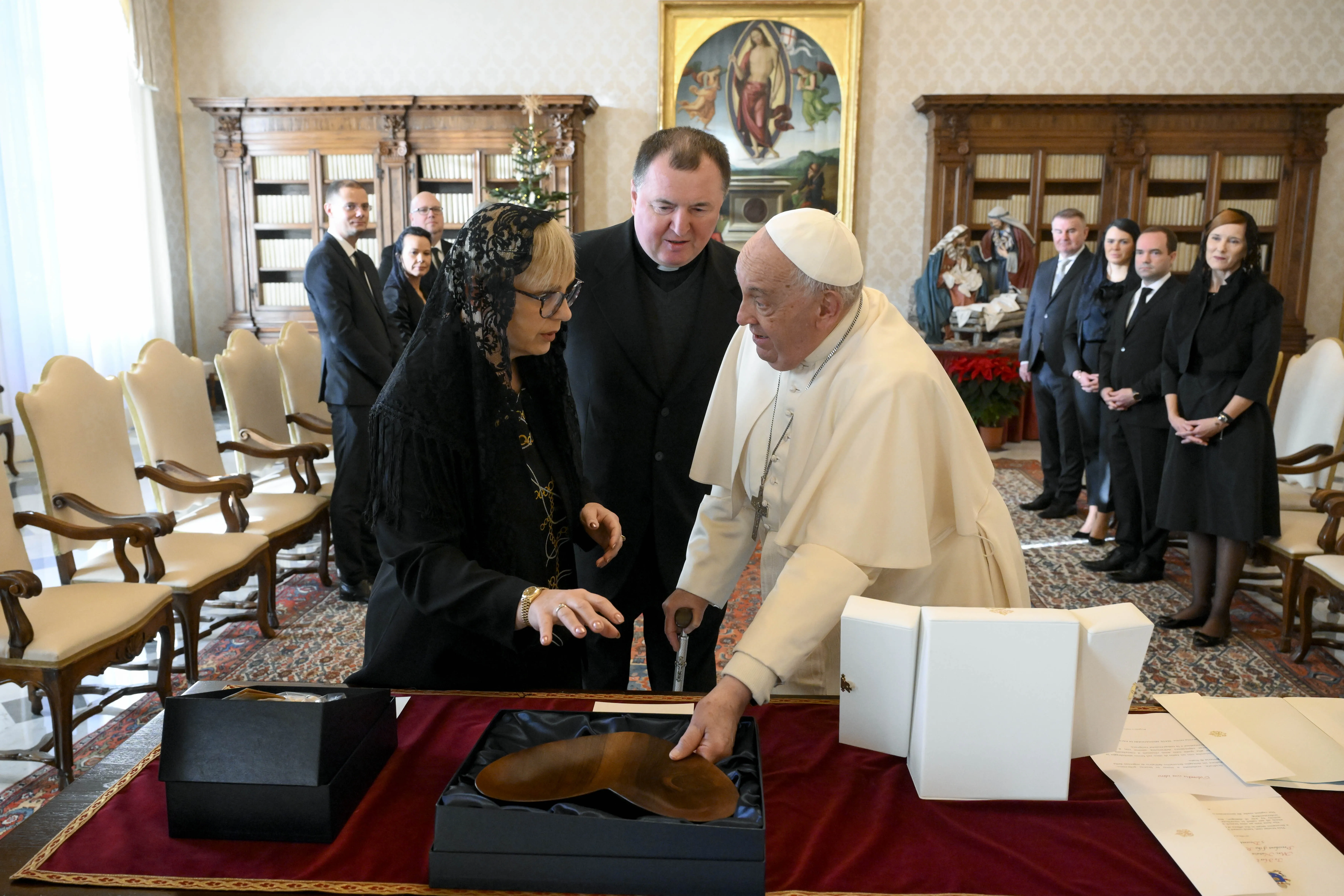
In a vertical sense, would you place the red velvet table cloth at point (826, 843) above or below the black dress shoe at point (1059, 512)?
above

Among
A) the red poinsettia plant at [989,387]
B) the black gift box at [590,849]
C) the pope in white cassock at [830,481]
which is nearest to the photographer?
the black gift box at [590,849]

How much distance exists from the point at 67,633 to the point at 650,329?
1.95m

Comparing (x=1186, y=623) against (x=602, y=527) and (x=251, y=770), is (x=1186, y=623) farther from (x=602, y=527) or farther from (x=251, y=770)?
(x=251, y=770)

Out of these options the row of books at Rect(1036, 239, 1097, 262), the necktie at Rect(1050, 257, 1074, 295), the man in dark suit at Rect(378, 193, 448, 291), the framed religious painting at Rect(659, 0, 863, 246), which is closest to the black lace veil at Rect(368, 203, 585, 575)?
the man in dark suit at Rect(378, 193, 448, 291)

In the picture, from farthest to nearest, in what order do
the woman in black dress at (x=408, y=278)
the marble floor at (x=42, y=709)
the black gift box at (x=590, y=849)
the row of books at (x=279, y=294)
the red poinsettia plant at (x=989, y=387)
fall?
the row of books at (x=279, y=294) < the red poinsettia plant at (x=989, y=387) < the woman in black dress at (x=408, y=278) < the marble floor at (x=42, y=709) < the black gift box at (x=590, y=849)

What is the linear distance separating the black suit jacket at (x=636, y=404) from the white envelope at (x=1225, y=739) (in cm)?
121

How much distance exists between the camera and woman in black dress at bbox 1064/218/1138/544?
5562 mm

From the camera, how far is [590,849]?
1078mm

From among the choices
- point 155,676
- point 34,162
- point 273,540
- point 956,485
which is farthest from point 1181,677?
point 34,162

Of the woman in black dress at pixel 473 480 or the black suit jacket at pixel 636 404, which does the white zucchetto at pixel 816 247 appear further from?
the black suit jacket at pixel 636 404

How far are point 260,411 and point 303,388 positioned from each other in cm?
50

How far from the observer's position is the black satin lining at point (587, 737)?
1.11 m

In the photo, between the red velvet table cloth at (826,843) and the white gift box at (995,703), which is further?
the white gift box at (995,703)

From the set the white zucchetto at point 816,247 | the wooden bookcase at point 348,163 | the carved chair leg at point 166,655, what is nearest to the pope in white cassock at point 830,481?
the white zucchetto at point 816,247
